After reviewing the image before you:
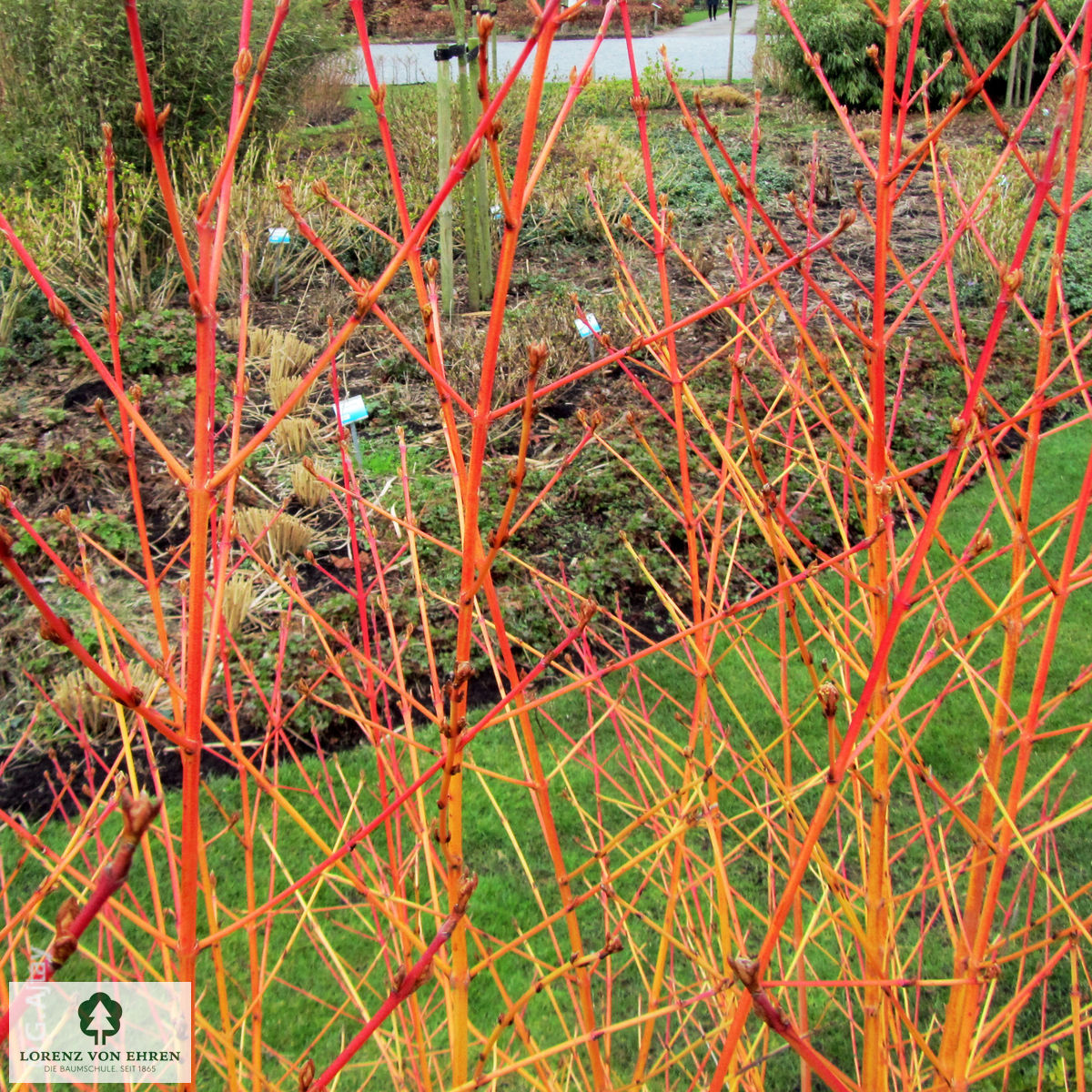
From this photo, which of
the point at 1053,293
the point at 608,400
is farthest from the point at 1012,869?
the point at 608,400

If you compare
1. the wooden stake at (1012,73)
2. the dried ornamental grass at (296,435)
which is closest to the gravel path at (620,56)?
the wooden stake at (1012,73)

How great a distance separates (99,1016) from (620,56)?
16.1 metres

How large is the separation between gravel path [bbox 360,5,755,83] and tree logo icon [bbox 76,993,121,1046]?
1243 centimetres

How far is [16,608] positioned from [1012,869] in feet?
10.8

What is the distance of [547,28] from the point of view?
0.73m

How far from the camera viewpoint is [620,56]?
1484 cm

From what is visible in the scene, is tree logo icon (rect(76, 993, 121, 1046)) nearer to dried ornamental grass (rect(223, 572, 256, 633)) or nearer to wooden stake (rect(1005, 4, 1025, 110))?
dried ornamental grass (rect(223, 572, 256, 633))

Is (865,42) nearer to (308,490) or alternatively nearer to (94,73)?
(94,73)

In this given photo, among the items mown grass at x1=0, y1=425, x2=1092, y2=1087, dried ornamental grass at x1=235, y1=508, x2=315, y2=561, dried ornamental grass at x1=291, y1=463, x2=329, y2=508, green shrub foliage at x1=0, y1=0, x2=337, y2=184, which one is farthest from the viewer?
green shrub foliage at x1=0, y1=0, x2=337, y2=184

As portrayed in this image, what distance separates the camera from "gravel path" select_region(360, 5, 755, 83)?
13445mm

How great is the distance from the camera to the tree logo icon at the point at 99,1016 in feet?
4.23

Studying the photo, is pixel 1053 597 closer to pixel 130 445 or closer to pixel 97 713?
pixel 130 445

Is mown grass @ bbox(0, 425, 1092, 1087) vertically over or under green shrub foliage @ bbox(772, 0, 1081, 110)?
under

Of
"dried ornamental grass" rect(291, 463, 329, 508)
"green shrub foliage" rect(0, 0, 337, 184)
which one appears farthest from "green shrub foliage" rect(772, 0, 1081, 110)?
"dried ornamental grass" rect(291, 463, 329, 508)
